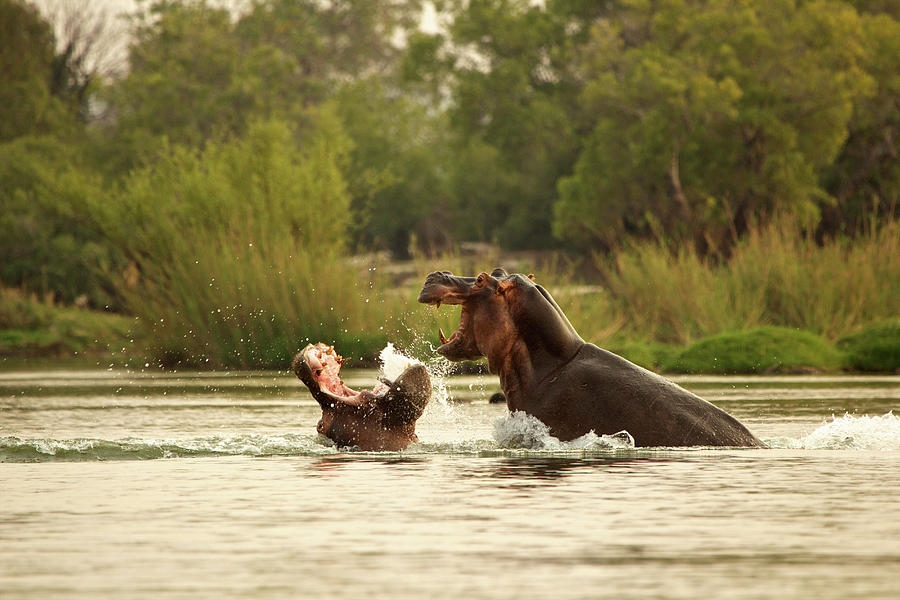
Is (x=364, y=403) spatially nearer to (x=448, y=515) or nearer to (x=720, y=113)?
(x=448, y=515)

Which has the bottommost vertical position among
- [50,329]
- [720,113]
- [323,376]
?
[50,329]

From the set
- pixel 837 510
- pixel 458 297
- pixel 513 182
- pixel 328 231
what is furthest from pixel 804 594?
pixel 513 182

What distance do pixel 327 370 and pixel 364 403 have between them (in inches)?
11.3

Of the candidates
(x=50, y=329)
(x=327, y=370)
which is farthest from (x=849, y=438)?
(x=50, y=329)

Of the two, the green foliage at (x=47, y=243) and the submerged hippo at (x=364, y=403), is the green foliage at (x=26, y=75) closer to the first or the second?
the green foliage at (x=47, y=243)

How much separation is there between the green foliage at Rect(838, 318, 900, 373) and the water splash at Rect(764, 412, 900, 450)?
10.8 meters

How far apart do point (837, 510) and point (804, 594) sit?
6.66 feet

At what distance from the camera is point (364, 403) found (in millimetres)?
8953

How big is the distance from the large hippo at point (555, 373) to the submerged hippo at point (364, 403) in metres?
0.32

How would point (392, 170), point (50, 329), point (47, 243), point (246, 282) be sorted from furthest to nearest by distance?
point (392, 170), point (47, 243), point (50, 329), point (246, 282)

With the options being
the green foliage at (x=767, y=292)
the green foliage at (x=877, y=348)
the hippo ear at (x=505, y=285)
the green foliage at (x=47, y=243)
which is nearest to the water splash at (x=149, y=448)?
the hippo ear at (x=505, y=285)

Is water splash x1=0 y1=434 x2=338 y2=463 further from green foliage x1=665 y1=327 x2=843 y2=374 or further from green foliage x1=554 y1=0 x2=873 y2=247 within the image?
green foliage x1=554 y1=0 x2=873 y2=247

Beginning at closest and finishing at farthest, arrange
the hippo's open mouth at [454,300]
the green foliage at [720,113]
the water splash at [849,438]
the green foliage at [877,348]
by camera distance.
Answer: the hippo's open mouth at [454,300] → the water splash at [849,438] → the green foliage at [877,348] → the green foliage at [720,113]

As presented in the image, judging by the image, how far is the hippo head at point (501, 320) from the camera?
27.7ft
